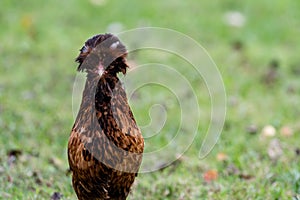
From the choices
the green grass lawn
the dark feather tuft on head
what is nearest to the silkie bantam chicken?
the dark feather tuft on head

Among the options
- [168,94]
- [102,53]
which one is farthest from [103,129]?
[168,94]

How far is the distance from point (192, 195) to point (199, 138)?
74.1 inches

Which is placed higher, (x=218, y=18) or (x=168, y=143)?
(x=218, y=18)

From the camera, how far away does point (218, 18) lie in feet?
33.6

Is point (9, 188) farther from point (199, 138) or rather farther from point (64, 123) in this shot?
point (199, 138)

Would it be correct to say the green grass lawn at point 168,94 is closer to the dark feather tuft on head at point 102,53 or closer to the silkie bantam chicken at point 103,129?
the silkie bantam chicken at point 103,129

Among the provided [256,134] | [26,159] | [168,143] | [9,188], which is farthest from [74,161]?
[256,134]

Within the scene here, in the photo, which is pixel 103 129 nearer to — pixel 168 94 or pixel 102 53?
pixel 102 53

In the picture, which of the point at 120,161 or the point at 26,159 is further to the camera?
the point at 26,159

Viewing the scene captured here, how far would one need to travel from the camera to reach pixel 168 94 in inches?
324

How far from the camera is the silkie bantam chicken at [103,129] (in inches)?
150

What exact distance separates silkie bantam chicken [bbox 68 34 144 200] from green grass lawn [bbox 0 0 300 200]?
1.21m

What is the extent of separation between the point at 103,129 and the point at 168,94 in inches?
174

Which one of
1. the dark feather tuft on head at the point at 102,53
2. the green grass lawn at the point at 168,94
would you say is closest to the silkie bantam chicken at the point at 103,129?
the dark feather tuft on head at the point at 102,53
